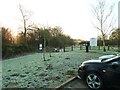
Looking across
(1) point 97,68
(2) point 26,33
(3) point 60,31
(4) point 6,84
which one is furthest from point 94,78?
(3) point 60,31

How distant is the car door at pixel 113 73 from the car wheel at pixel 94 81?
1.37 ft

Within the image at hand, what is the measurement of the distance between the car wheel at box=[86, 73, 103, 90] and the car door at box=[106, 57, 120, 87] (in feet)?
1.37

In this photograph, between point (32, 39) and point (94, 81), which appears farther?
point (32, 39)

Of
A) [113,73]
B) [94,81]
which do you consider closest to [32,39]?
[94,81]

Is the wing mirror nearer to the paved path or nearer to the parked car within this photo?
the parked car

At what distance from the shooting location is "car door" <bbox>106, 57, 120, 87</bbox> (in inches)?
326

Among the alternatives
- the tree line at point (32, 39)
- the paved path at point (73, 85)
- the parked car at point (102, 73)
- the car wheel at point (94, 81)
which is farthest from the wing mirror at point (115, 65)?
the tree line at point (32, 39)

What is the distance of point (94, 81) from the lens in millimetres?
8961

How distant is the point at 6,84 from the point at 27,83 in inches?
33.6

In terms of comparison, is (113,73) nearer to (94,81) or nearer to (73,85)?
(94,81)

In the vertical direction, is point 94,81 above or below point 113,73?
below

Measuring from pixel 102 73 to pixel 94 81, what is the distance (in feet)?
1.62

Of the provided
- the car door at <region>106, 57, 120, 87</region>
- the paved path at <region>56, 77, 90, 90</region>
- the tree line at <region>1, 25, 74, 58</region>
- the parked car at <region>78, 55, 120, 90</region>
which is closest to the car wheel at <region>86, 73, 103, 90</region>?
the parked car at <region>78, 55, 120, 90</region>

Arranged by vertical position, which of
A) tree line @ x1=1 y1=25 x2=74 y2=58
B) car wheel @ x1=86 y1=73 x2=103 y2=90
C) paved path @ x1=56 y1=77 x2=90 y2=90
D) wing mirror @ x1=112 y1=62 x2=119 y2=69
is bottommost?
paved path @ x1=56 y1=77 x2=90 y2=90
